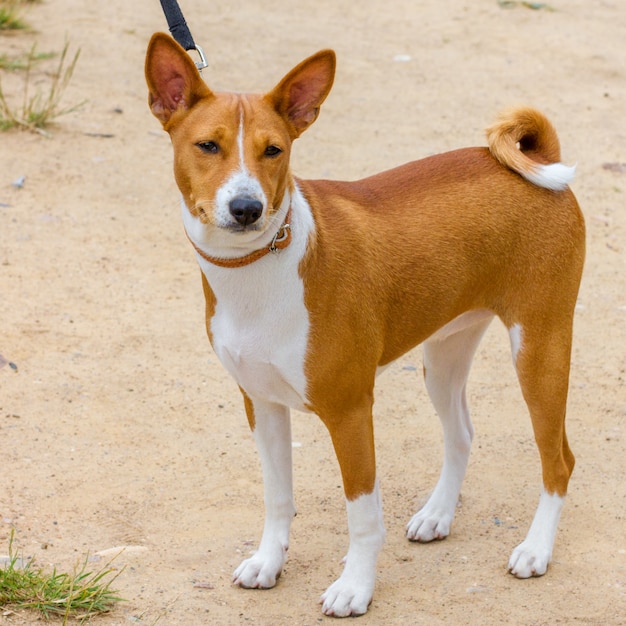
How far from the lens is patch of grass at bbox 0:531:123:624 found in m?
3.58

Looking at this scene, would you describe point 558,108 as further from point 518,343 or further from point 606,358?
point 518,343

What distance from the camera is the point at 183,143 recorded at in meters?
3.48

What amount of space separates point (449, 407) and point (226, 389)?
4.35 feet

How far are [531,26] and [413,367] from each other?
535cm

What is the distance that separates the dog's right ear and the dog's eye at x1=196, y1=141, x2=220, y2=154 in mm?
210

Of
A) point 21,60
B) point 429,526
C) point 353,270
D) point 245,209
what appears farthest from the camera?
point 21,60

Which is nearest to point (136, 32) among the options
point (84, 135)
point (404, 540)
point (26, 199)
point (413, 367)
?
point (84, 135)

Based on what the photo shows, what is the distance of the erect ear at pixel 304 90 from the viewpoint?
3.59 metres

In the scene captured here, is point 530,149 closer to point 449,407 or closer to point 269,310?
point 449,407

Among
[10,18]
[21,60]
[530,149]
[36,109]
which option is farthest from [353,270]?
[10,18]

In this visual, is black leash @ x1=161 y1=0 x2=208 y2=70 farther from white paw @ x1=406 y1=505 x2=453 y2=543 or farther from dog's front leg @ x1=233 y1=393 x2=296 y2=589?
white paw @ x1=406 y1=505 x2=453 y2=543

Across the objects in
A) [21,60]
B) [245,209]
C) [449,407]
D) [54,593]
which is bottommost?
[21,60]

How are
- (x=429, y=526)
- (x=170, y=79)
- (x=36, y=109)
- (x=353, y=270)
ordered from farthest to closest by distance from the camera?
1. (x=36, y=109)
2. (x=429, y=526)
3. (x=353, y=270)
4. (x=170, y=79)

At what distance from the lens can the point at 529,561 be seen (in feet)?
13.7
